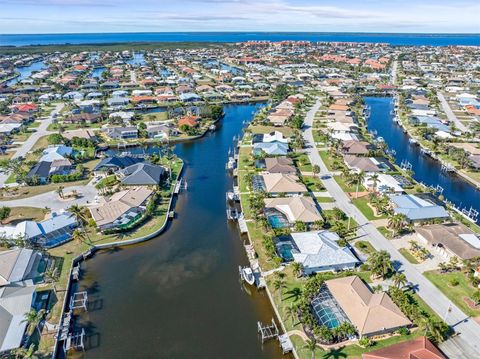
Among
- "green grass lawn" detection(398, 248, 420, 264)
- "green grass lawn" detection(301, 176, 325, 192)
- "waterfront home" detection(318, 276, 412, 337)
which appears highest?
"waterfront home" detection(318, 276, 412, 337)

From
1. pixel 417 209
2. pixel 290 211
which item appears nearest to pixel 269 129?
pixel 290 211

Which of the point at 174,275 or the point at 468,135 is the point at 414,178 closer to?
the point at 468,135

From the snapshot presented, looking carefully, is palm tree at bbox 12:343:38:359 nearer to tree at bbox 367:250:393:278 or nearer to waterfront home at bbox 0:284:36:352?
waterfront home at bbox 0:284:36:352

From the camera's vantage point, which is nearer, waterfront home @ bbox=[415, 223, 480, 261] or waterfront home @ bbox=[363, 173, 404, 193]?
waterfront home @ bbox=[415, 223, 480, 261]

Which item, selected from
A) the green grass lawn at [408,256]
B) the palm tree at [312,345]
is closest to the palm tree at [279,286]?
the palm tree at [312,345]

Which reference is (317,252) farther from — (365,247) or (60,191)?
(60,191)

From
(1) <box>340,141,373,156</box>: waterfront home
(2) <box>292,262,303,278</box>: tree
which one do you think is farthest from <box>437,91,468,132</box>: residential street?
(2) <box>292,262,303,278</box>: tree
